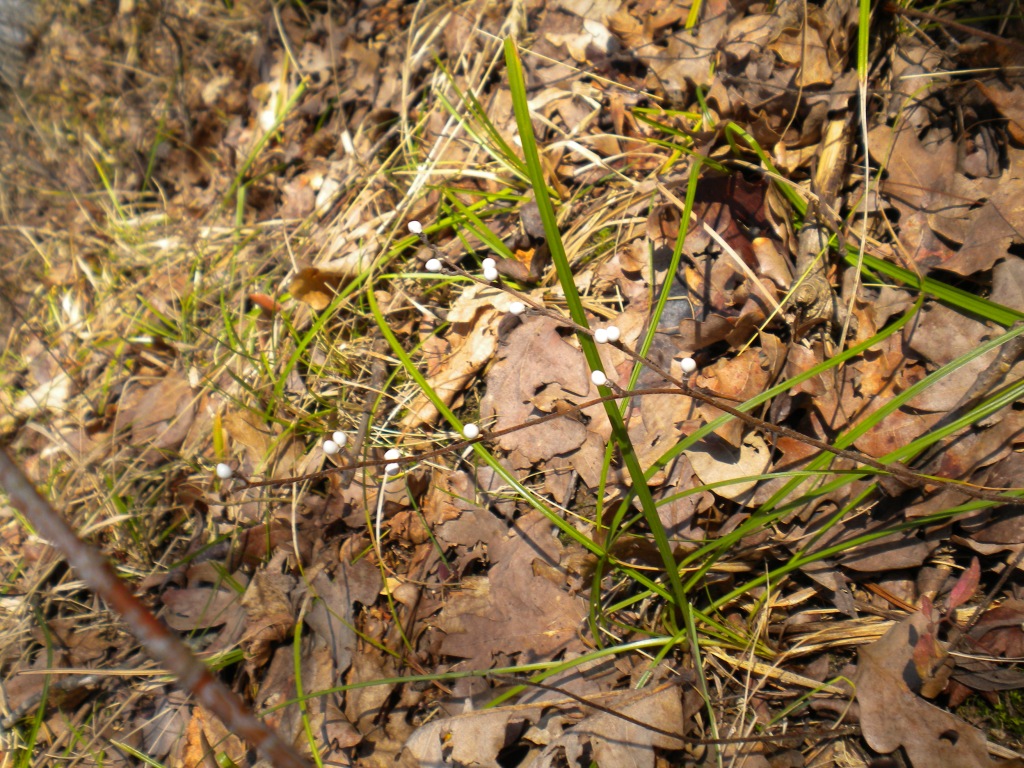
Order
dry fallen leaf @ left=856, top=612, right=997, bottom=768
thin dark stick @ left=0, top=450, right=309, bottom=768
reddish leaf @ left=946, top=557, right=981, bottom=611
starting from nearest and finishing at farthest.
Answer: thin dark stick @ left=0, top=450, right=309, bottom=768, dry fallen leaf @ left=856, top=612, right=997, bottom=768, reddish leaf @ left=946, top=557, right=981, bottom=611

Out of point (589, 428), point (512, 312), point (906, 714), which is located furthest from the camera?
point (589, 428)

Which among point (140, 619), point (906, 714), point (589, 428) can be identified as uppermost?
point (140, 619)

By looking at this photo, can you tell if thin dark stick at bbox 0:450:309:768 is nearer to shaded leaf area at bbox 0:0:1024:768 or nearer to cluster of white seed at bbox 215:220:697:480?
cluster of white seed at bbox 215:220:697:480

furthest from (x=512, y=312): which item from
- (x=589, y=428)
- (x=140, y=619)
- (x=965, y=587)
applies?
(x=965, y=587)

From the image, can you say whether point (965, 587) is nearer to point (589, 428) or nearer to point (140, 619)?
point (589, 428)

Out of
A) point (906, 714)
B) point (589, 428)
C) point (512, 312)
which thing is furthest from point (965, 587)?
point (512, 312)

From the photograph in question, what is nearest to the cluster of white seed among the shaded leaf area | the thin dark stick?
the shaded leaf area

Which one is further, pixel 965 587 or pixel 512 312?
pixel 512 312

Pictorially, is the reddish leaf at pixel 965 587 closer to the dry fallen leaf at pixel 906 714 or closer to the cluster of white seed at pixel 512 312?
the dry fallen leaf at pixel 906 714

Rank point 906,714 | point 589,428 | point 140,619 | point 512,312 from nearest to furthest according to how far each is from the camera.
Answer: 1. point 140,619
2. point 906,714
3. point 512,312
4. point 589,428

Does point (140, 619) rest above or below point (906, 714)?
above

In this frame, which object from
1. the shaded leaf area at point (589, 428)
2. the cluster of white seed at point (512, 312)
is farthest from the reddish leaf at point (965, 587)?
the cluster of white seed at point (512, 312)
